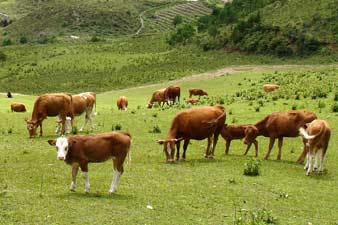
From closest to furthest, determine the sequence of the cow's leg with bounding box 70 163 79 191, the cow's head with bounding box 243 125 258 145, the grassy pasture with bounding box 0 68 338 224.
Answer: the grassy pasture with bounding box 0 68 338 224 → the cow's leg with bounding box 70 163 79 191 → the cow's head with bounding box 243 125 258 145

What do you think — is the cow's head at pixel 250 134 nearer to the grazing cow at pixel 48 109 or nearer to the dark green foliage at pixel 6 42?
the grazing cow at pixel 48 109

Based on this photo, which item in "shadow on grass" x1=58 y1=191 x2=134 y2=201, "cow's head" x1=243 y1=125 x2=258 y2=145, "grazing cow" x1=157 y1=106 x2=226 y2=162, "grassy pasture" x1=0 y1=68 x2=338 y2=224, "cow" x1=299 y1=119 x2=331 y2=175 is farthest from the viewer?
"cow's head" x1=243 y1=125 x2=258 y2=145

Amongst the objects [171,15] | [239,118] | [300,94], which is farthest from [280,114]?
[171,15]

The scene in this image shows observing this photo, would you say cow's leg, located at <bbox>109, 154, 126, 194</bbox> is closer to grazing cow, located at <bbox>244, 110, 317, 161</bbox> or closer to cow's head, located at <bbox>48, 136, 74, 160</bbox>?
cow's head, located at <bbox>48, 136, 74, 160</bbox>

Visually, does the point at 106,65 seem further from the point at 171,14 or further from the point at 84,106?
the point at 171,14

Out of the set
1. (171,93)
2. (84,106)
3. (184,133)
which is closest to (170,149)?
(184,133)

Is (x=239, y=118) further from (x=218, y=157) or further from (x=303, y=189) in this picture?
(x=303, y=189)

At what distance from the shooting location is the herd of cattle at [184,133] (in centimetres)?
1452

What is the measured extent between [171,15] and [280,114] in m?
143

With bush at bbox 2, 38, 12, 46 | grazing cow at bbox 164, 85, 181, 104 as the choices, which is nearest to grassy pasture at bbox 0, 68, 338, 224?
grazing cow at bbox 164, 85, 181, 104

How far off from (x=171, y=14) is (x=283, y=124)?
145 m

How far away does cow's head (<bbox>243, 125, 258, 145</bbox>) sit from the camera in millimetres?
21359

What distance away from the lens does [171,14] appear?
16262cm

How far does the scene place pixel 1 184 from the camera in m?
15.5
